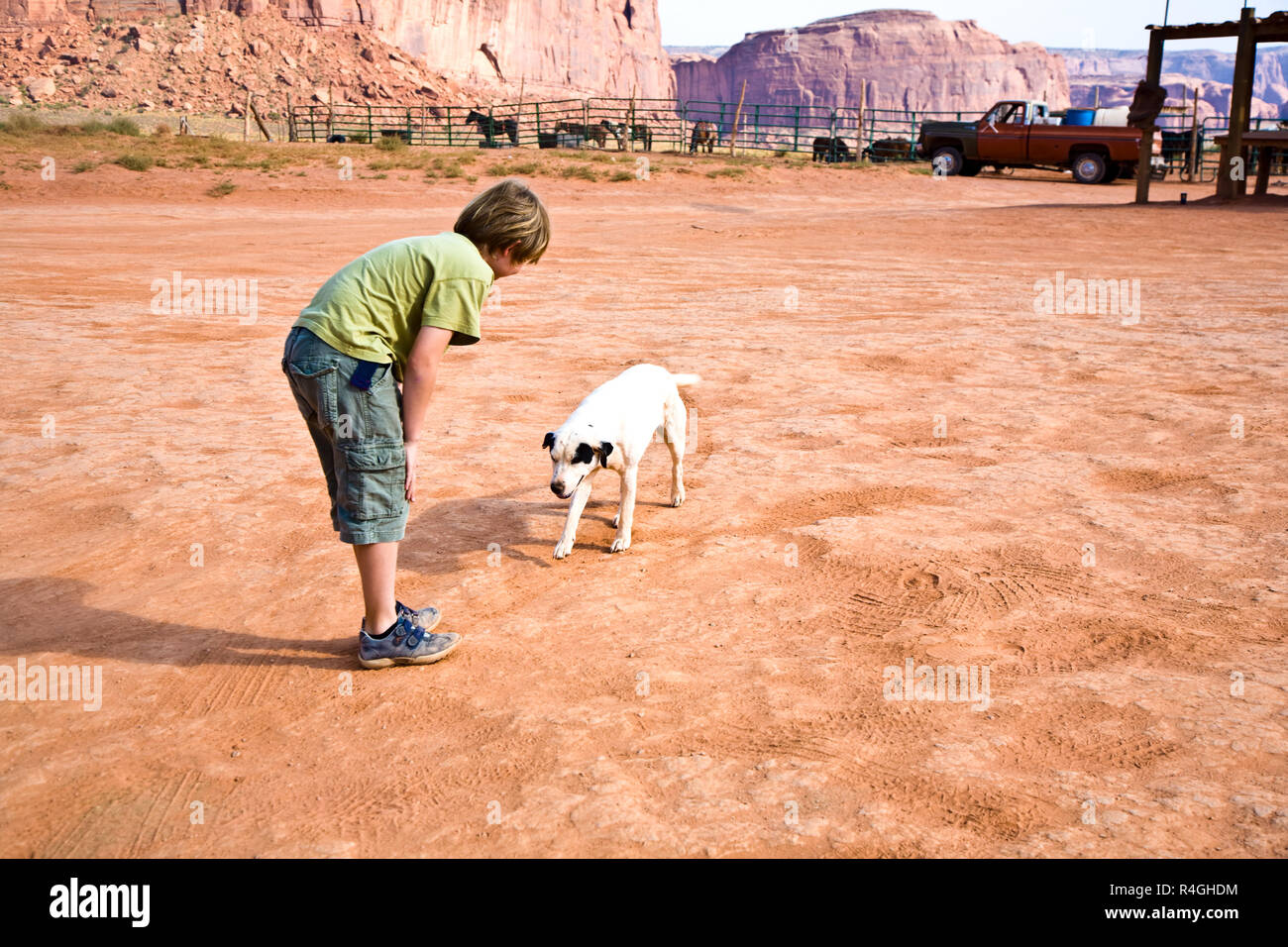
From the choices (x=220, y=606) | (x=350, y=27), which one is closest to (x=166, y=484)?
(x=220, y=606)

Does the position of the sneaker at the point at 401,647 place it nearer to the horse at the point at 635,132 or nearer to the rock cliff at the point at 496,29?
the horse at the point at 635,132

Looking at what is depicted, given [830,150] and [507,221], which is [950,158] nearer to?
[830,150]

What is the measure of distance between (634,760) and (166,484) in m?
3.89

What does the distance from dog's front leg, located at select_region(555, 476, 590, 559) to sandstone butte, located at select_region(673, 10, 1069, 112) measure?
14418 cm

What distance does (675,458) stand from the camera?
18.7ft

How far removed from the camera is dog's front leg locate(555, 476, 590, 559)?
5.00m

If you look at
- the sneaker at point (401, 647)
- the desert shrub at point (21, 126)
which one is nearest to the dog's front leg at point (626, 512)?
the sneaker at point (401, 647)

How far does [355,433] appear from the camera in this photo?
3480 millimetres

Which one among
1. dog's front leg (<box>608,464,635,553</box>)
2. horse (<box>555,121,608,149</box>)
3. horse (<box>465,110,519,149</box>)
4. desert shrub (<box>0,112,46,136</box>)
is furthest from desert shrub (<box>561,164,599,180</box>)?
dog's front leg (<box>608,464,635,553</box>)

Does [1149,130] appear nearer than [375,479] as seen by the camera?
No

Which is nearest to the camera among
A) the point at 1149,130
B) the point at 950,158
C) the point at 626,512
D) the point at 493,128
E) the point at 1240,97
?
the point at 626,512

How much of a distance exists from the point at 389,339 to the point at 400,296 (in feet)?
0.52

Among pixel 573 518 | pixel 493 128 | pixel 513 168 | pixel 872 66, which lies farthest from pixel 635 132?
pixel 872 66
